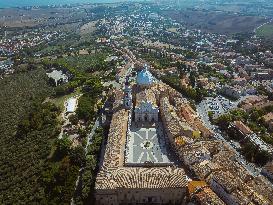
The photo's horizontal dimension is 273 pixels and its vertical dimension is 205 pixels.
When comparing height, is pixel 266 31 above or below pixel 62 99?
below

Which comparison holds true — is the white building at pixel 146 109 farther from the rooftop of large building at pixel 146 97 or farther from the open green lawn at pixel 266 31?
the open green lawn at pixel 266 31

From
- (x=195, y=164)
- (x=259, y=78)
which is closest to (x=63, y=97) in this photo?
(x=195, y=164)

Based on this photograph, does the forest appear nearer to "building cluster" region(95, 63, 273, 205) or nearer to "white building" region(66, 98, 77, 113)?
"white building" region(66, 98, 77, 113)

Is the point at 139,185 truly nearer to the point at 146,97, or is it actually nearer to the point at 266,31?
the point at 146,97

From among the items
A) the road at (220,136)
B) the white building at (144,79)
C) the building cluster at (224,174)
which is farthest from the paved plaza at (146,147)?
the white building at (144,79)

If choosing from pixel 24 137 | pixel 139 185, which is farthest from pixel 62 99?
pixel 139 185

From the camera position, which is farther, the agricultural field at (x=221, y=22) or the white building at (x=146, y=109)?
the agricultural field at (x=221, y=22)

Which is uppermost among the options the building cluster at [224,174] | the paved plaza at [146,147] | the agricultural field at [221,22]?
the building cluster at [224,174]
